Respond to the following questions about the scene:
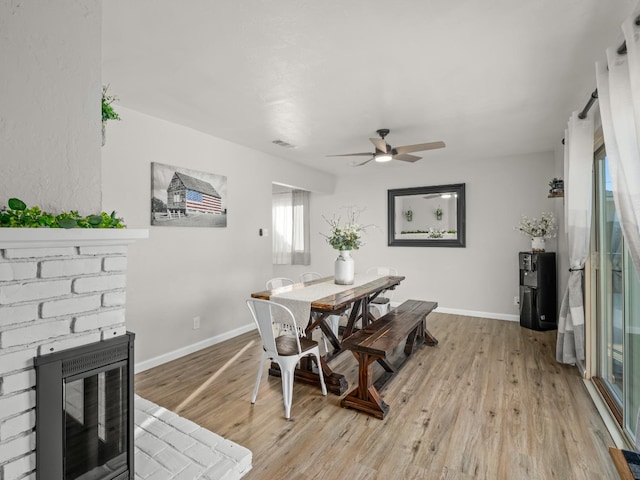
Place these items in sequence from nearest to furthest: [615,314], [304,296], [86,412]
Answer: [86,412]
[615,314]
[304,296]

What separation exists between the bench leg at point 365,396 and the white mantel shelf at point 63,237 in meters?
1.73

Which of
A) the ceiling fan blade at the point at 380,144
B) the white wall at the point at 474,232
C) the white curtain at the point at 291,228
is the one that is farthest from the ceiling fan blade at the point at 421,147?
the white curtain at the point at 291,228

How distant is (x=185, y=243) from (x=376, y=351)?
2.26 m

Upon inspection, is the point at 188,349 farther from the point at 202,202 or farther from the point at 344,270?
the point at 344,270

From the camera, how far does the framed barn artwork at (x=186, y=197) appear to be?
322 centimetres

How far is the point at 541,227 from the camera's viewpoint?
439 centimetres

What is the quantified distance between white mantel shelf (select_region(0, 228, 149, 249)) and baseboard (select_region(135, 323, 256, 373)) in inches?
86.8

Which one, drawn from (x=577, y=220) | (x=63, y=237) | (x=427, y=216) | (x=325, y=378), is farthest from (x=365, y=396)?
(x=427, y=216)

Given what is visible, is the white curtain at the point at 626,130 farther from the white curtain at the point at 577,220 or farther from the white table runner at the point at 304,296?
the white table runner at the point at 304,296

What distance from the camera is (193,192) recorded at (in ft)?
11.6

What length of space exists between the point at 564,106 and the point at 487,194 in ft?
6.97

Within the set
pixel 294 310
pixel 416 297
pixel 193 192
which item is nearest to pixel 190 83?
pixel 193 192

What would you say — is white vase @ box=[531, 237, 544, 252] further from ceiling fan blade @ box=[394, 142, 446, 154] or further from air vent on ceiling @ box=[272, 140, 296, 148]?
air vent on ceiling @ box=[272, 140, 296, 148]

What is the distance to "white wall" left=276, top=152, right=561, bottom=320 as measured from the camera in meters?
4.74
